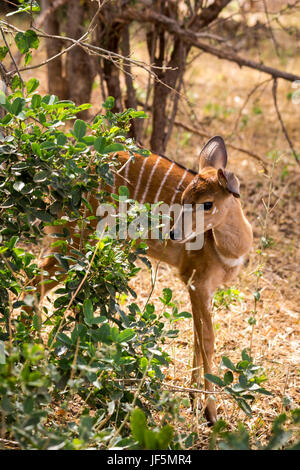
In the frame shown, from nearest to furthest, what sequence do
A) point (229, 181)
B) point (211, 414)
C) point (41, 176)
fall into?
point (41, 176), point (229, 181), point (211, 414)

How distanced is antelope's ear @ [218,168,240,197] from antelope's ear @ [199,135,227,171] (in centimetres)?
38

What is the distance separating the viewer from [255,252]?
5.28 meters

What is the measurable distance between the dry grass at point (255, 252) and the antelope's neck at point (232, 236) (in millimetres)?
126

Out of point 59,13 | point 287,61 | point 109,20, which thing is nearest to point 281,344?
point 109,20

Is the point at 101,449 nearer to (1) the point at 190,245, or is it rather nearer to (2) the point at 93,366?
(2) the point at 93,366

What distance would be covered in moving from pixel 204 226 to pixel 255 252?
1.93m

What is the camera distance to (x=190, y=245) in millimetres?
3729

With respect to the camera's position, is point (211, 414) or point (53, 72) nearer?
point (211, 414)

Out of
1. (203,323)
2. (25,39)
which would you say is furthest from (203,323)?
(25,39)

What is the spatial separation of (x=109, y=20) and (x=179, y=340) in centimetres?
276

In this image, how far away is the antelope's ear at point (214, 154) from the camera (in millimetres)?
3691

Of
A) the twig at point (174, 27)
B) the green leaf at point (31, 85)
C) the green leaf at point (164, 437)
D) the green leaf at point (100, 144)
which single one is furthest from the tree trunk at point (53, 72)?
the green leaf at point (164, 437)

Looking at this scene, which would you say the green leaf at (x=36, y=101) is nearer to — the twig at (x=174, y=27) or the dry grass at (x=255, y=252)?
the dry grass at (x=255, y=252)

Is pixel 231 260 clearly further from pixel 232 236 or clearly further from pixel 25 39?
pixel 25 39
